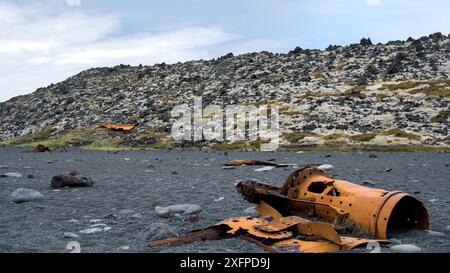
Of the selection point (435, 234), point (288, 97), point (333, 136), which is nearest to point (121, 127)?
point (288, 97)

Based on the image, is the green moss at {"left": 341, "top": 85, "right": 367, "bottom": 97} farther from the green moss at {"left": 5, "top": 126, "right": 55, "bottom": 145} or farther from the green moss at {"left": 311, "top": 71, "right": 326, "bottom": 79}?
the green moss at {"left": 5, "top": 126, "right": 55, "bottom": 145}

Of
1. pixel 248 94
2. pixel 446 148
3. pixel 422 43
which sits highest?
pixel 422 43

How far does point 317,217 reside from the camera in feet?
27.9

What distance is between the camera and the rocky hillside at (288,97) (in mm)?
41562

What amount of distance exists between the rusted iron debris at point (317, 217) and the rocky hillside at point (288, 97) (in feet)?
90.1

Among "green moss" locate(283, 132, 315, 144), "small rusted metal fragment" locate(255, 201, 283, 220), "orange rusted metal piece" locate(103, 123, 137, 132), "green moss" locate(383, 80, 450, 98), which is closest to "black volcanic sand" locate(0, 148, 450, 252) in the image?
"small rusted metal fragment" locate(255, 201, 283, 220)

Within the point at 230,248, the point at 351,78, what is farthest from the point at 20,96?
the point at 230,248

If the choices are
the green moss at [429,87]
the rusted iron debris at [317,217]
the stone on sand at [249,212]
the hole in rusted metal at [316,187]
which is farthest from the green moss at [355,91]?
the rusted iron debris at [317,217]

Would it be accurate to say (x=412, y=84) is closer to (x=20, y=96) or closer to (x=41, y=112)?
(x=41, y=112)

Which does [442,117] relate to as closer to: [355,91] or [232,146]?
[355,91]

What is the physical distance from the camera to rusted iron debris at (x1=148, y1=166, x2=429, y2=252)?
709 centimetres

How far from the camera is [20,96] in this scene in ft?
295
